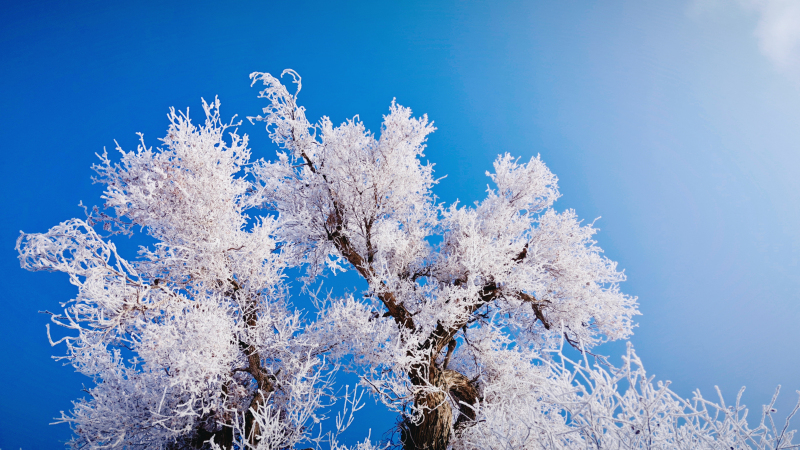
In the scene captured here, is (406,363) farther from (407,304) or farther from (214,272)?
(214,272)

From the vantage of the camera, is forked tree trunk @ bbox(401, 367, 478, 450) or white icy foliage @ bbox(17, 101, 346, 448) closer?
white icy foliage @ bbox(17, 101, 346, 448)

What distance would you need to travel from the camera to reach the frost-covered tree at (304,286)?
17.0 ft

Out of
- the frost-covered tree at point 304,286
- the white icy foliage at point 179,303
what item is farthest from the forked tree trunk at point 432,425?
the white icy foliage at point 179,303

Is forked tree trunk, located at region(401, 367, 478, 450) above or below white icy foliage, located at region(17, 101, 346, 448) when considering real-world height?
below

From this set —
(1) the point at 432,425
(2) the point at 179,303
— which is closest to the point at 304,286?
(2) the point at 179,303

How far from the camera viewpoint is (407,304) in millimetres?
7363

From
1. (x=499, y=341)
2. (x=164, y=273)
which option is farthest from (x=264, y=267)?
(x=499, y=341)

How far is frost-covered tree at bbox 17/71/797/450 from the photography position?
5168 mm

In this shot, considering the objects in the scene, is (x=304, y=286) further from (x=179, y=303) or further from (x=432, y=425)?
(x=432, y=425)

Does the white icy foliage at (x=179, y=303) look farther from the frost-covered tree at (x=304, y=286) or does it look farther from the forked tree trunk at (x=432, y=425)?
the forked tree trunk at (x=432, y=425)

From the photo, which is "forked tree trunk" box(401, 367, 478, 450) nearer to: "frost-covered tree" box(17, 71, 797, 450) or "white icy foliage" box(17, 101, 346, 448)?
"frost-covered tree" box(17, 71, 797, 450)

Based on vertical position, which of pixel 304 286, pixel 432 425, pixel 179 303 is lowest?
pixel 432 425

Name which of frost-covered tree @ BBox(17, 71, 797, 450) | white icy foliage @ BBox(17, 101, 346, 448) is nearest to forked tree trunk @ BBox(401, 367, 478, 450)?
frost-covered tree @ BBox(17, 71, 797, 450)

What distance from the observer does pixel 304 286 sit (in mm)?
7738
